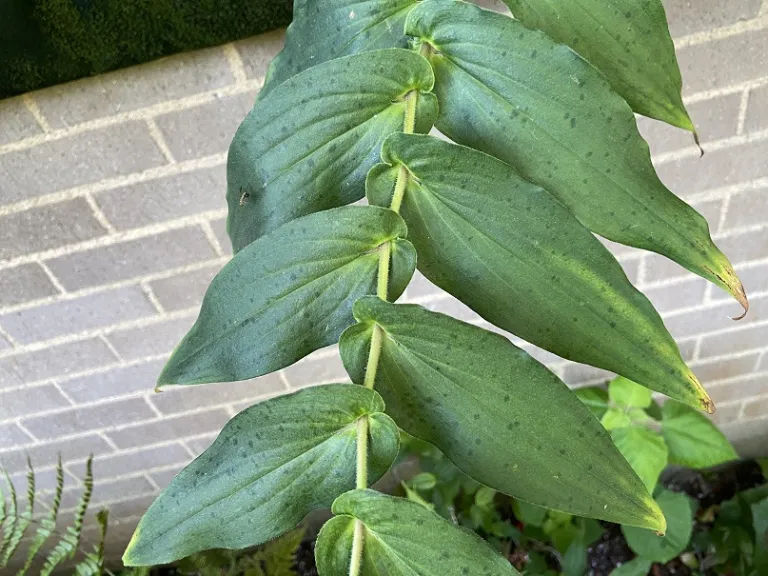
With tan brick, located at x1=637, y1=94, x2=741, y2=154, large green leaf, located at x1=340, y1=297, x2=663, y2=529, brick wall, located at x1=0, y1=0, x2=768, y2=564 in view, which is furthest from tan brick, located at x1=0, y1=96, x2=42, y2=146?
tan brick, located at x1=637, y1=94, x2=741, y2=154

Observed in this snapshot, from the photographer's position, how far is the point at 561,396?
306 millimetres

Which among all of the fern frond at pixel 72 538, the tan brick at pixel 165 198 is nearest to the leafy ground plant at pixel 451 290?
the tan brick at pixel 165 198

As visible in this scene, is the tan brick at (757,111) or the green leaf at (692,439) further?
the green leaf at (692,439)

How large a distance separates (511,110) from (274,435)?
20 cm

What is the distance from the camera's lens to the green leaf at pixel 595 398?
1.18 m

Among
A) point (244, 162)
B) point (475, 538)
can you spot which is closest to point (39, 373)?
point (244, 162)

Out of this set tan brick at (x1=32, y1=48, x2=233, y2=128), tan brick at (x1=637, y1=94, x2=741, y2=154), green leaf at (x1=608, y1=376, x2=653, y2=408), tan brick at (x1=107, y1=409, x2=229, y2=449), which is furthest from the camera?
tan brick at (x1=107, y1=409, x2=229, y2=449)

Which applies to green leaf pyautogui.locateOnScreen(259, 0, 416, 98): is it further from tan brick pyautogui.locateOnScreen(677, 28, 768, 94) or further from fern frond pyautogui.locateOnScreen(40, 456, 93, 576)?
fern frond pyautogui.locateOnScreen(40, 456, 93, 576)

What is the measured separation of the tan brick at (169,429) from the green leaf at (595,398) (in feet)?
2.12

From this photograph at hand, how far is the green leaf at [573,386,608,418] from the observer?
1.18 metres

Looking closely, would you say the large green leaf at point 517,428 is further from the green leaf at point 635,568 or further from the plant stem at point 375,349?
the green leaf at point 635,568

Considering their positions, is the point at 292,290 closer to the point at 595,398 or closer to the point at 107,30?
the point at 107,30

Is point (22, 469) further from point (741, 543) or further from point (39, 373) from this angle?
point (741, 543)

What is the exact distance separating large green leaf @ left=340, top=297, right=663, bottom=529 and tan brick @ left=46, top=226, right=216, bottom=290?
2.16ft
